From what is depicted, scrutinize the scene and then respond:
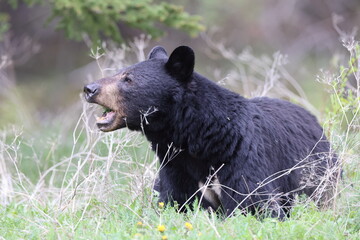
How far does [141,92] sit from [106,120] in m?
0.34

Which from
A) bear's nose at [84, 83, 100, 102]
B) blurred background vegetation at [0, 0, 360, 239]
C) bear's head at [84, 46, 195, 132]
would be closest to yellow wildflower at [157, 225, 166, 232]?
blurred background vegetation at [0, 0, 360, 239]

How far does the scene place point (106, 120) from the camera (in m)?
5.03

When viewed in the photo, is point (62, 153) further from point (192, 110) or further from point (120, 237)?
point (120, 237)

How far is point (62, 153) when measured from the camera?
8.98 m

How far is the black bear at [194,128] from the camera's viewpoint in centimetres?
497

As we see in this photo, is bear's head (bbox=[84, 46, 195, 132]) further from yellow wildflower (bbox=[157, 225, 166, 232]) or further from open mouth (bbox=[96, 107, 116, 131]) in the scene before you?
yellow wildflower (bbox=[157, 225, 166, 232])

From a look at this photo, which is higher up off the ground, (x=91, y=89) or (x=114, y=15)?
(x=114, y=15)

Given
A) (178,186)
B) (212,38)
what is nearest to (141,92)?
(178,186)

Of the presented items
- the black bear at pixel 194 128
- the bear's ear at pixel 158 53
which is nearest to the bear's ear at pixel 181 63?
the black bear at pixel 194 128

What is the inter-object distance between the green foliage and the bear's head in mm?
2782

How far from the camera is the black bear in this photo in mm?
4969

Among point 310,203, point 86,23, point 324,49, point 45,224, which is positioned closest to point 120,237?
point 45,224

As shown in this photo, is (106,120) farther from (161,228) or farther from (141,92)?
(161,228)

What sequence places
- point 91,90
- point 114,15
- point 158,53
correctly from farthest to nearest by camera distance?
1. point 114,15
2. point 158,53
3. point 91,90
